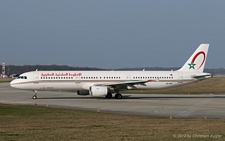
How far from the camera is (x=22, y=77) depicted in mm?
43219

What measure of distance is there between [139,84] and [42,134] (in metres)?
29.6

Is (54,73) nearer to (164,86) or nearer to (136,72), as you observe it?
(136,72)

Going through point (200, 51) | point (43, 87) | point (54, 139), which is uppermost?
point (200, 51)

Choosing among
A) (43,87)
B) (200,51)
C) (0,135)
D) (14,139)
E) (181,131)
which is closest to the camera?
(14,139)

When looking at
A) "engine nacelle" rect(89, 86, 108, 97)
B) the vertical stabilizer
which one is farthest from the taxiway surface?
the vertical stabilizer

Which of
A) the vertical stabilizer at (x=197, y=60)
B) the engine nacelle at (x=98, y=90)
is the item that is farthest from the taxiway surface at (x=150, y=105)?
the vertical stabilizer at (x=197, y=60)

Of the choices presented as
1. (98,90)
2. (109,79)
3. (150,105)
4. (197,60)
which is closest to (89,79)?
(109,79)

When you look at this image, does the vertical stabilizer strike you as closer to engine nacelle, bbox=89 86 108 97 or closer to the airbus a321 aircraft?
the airbus a321 aircraft

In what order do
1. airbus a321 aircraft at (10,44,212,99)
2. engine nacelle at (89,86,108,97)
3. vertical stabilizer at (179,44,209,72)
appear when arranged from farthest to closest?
vertical stabilizer at (179,44,209,72), airbus a321 aircraft at (10,44,212,99), engine nacelle at (89,86,108,97)

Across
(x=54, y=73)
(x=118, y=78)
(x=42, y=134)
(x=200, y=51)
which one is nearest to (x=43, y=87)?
(x=54, y=73)

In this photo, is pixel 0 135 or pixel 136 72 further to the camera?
pixel 136 72

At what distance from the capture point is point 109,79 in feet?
146

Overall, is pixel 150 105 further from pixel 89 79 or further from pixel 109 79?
pixel 89 79

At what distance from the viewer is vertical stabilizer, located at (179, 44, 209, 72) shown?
46938 mm
